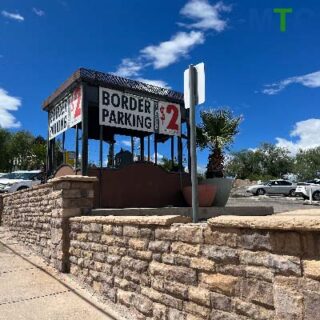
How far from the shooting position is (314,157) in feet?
233

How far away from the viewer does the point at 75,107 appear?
1105 cm

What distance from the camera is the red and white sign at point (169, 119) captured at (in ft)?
39.4

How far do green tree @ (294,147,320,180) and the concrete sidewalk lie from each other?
68173mm

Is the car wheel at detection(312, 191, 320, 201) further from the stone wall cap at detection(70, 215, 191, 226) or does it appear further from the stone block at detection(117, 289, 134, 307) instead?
the stone block at detection(117, 289, 134, 307)

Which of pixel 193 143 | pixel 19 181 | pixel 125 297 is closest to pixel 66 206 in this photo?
pixel 125 297

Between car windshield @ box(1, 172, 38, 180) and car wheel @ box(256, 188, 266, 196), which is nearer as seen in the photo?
car windshield @ box(1, 172, 38, 180)

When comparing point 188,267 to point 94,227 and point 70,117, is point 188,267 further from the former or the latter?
point 70,117

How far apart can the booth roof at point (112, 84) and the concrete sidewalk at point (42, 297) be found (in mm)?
4960

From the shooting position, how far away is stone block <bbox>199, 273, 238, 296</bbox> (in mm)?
3668

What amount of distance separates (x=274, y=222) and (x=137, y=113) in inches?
344

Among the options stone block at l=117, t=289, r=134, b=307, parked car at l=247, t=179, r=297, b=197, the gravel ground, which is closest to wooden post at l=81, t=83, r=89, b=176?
stone block at l=117, t=289, r=134, b=307

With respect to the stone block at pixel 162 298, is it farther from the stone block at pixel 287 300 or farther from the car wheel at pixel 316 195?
the car wheel at pixel 316 195

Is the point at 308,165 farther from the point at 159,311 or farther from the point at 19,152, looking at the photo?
the point at 159,311

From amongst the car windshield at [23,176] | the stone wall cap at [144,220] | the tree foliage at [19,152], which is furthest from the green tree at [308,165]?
the stone wall cap at [144,220]
